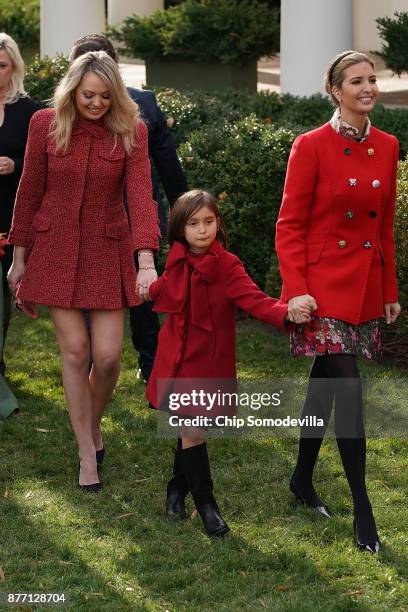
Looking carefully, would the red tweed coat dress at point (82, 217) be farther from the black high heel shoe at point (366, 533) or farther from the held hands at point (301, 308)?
the black high heel shoe at point (366, 533)

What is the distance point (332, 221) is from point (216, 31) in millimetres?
10162

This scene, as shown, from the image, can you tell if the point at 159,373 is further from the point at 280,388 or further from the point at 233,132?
the point at 233,132

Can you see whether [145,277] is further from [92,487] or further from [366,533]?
[366,533]

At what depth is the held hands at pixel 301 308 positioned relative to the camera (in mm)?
4898

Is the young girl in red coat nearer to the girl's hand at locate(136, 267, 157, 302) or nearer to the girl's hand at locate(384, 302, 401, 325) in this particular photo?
the girl's hand at locate(136, 267, 157, 302)

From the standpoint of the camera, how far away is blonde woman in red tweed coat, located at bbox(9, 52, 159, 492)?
5.33 meters

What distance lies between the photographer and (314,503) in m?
5.43

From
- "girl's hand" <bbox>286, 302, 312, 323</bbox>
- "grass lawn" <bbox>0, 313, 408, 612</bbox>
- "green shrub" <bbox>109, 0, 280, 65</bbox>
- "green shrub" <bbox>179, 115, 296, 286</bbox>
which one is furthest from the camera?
"green shrub" <bbox>109, 0, 280, 65</bbox>

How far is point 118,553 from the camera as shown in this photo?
16.5 ft

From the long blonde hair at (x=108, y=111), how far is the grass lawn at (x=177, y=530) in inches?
63.5

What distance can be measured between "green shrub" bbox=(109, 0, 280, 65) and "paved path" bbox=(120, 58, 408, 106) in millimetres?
557

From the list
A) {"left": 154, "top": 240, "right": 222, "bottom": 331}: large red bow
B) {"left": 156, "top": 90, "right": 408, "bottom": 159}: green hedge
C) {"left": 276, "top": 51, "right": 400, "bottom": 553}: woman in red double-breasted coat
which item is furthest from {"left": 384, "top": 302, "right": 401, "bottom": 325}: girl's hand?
{"left": 156, "top": 90, "right": 408, "bottom": 159}: green hedge

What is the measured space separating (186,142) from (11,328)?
6.25 feet

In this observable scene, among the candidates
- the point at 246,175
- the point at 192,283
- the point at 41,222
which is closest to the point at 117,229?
the point at 41,222
